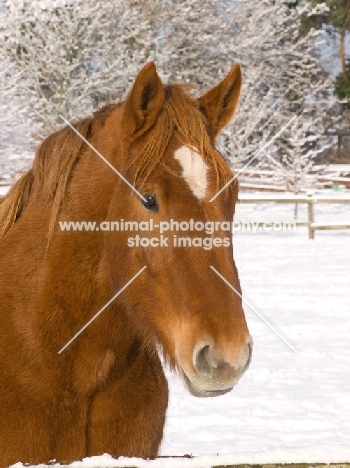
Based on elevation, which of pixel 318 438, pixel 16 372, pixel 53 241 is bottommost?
pixel 318 438

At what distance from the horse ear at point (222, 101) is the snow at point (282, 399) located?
1.07m

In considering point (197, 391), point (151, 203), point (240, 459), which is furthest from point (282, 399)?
point (240, 459)

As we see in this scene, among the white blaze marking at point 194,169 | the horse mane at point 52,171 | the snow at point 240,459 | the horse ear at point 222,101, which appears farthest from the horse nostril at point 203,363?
the horse ear at point 222,101

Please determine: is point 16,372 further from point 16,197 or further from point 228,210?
point 228,210

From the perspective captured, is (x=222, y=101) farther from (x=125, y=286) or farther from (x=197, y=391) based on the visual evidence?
(x=197, y=391)

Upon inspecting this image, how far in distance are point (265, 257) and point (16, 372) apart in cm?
1096

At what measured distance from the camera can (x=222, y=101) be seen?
98.0 inches

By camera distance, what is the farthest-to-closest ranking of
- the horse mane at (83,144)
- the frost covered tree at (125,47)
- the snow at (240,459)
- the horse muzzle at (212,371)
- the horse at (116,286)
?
the frost covered tree at (125,47)
the horse mane at (83,144)
the horse at (116,286)
the horse muzzle at (212,371)
the snow at (240,459)

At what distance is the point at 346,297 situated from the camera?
29.7 feet

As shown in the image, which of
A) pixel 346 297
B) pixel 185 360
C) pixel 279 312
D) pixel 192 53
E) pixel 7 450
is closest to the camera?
pixel 185 360

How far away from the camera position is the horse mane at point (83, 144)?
214 cm

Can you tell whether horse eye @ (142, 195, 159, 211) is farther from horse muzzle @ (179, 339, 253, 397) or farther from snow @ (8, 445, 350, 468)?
snow @ (8, 445, 350, 468)

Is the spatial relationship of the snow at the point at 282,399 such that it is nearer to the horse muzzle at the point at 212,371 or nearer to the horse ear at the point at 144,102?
the horse muzzle at the point at 212,371

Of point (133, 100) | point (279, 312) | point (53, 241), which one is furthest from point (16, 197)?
point (279, 312)
